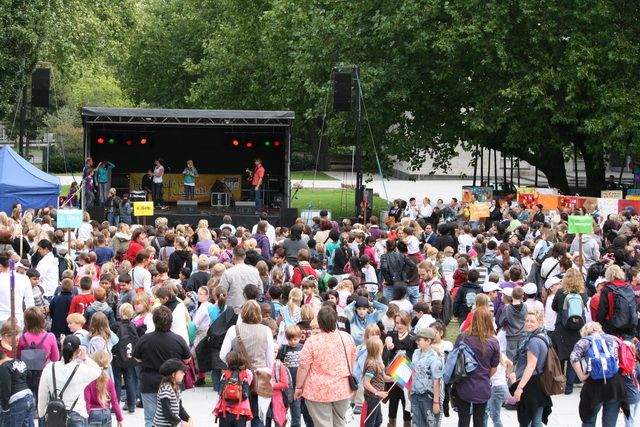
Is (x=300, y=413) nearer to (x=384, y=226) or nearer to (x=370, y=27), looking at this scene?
(x=384, y=226)

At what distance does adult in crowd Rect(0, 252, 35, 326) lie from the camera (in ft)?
33.0

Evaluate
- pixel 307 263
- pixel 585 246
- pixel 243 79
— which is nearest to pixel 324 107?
pixel 243 79

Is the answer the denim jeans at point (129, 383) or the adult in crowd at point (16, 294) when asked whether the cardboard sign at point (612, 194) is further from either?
the adult in crowd at point (16, 294)

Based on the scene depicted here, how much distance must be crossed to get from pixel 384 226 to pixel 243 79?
1099cm

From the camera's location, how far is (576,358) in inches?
328

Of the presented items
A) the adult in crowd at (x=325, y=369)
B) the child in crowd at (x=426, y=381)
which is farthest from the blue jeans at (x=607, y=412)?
the adult in crowd at (x=325, y=369)

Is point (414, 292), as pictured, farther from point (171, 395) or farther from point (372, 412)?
point (171, 395)

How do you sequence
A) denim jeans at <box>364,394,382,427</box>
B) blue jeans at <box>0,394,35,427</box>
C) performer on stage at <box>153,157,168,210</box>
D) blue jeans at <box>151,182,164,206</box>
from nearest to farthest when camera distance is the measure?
1. blue jeans at <box>0,394,35,427</box>
2. denim jeans at <box>364,394,382,427</box>
3. performer on stage at <box>153,157,168,210</box>
4. blue jeans at <box>151,182,164,206</box>

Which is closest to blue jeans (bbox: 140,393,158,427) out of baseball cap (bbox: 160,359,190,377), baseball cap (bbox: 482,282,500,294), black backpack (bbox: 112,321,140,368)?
baseball cap (bbox: 160,359,190,377)

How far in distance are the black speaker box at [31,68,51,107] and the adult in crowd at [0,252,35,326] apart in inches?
713

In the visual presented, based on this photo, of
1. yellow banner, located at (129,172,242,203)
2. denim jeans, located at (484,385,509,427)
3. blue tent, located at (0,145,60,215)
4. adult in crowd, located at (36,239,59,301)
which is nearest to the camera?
denim jeans, located at (484,385,509,427)

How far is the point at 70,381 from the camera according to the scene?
7.32m

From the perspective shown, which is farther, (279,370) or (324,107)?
(324,107)

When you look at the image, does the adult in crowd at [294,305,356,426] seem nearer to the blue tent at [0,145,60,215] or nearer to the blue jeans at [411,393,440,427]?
the blue jeans at [411,393,440,427]
